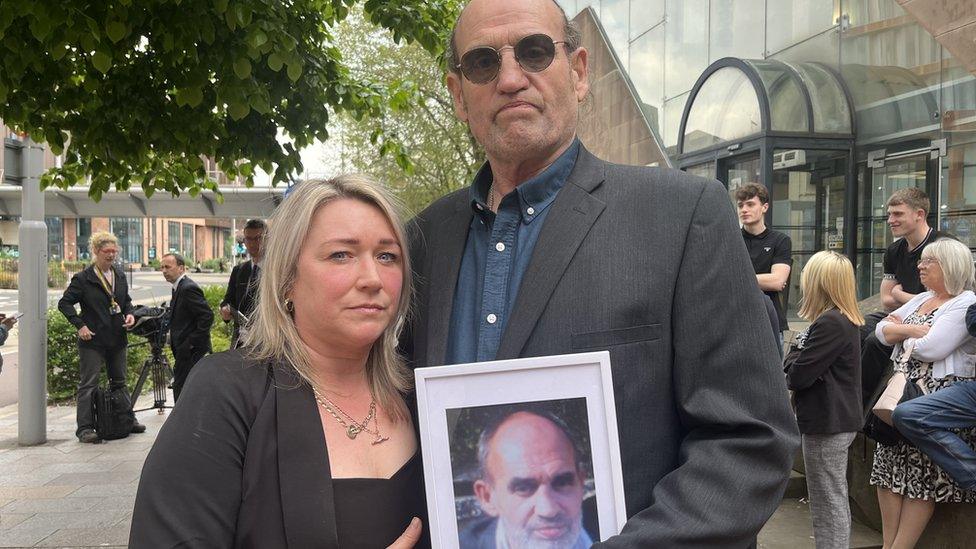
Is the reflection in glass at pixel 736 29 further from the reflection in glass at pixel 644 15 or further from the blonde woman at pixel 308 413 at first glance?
the blonde woman at pixel 308 413

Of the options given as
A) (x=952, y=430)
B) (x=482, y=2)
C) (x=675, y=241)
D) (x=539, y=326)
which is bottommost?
(x=952, y=430)

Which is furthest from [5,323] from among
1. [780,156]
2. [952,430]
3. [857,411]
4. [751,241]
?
[780,156]

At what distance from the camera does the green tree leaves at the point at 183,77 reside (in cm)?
444

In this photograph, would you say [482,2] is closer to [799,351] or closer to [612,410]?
[612,410]

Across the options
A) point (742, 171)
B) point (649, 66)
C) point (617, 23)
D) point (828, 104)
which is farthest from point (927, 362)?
point (617, 23)

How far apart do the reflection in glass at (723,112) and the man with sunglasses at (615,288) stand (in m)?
8.78

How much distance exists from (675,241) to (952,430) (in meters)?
3.38

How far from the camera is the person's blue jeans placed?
3936mm

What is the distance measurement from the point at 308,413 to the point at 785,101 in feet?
30.9

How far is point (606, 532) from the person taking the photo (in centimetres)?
130

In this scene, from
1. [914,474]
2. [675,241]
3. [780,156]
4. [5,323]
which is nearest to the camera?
[675,241]

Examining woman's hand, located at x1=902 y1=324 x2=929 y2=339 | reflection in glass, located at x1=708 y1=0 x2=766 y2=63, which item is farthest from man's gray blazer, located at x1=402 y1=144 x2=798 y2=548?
reflection in glass, located at x1=708 y1=0 x2=766 y2=63

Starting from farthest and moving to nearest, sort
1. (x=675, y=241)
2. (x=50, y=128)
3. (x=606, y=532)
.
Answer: (x=50, y=128), (x=675, y=241), (x=606, y=532)

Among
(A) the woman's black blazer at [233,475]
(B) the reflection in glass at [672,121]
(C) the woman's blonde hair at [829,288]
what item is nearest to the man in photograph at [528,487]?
(A) the woman's black blazer at [233,475]
